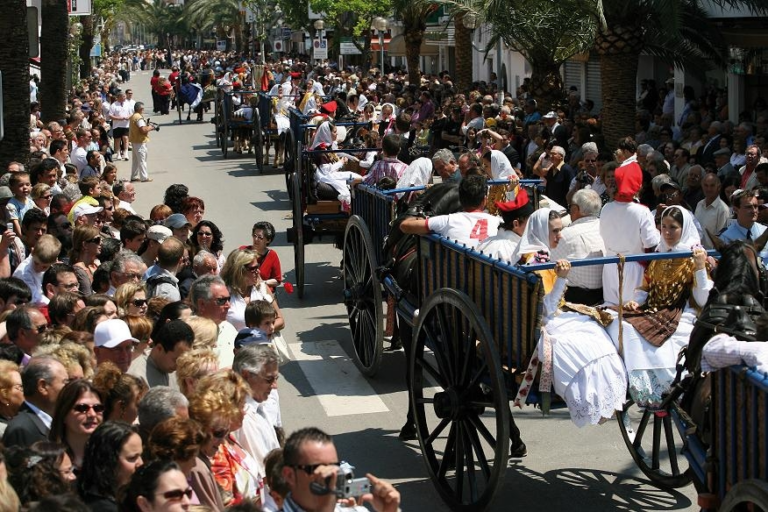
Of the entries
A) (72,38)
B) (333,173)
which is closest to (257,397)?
(333,173)

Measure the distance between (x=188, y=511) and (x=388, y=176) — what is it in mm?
8454

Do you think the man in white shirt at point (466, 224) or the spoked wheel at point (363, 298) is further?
the spoked wheel at point (363, 298)

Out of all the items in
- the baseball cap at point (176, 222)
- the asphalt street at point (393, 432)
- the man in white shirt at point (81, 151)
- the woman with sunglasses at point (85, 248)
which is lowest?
the asphalt street at point (393, 432)

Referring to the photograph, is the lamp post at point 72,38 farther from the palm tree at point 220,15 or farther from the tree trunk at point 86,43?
the palm tree at point 220,15

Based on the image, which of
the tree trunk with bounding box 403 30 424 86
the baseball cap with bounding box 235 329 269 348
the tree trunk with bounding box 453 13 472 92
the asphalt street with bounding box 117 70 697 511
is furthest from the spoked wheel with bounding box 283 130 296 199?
the tree trunk with bounding box 403 30 424 86

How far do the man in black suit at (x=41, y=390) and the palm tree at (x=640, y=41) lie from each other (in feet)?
37.8

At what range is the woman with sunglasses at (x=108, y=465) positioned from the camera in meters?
4.75

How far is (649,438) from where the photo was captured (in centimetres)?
867

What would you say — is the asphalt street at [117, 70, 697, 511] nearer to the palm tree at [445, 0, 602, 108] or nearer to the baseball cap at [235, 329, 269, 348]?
the baseball cap at [235, 329, 269, 348]

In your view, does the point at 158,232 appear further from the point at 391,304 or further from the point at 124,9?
the point at 124,9

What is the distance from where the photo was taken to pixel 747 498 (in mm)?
5172

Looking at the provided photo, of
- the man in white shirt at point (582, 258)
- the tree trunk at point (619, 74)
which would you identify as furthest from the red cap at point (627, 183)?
the tree trunk at point (619, 74)

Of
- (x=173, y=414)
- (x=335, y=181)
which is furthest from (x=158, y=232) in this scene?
(x=173, y=414)

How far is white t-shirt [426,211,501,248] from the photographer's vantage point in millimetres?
8391
